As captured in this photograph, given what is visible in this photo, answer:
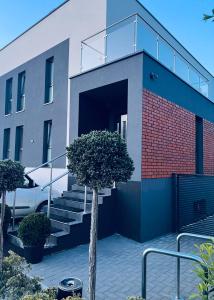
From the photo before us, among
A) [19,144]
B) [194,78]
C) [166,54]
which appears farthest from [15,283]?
[19,144]

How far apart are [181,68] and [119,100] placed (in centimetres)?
276

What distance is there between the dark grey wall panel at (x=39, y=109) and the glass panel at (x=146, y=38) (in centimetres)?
400

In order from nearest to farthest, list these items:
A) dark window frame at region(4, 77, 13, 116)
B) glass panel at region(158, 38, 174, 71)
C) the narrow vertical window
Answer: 1. glass panel at region(158, 38, 174, 71)
2. the narrow vertical window
3. dark window frame at region(4, 77, 13, 116)

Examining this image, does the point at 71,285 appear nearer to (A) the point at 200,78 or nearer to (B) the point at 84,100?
(B) the point at 84,100

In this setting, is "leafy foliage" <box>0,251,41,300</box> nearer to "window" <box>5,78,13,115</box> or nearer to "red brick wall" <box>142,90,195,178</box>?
"red brick wall" <box>142,90,195,178</box>

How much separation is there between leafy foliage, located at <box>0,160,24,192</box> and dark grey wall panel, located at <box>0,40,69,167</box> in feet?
19.1

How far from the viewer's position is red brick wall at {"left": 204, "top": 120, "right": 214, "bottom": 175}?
36.5ft

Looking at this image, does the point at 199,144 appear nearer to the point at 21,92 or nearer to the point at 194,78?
the point at 194,78

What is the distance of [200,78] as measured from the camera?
11.8 meters

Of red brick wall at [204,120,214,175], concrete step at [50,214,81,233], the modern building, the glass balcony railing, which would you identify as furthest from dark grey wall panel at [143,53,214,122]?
concrete step at [50,214,81,233]

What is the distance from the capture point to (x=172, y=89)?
27.5 ft

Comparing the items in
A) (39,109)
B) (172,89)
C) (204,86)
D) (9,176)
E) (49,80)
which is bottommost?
(9,176)

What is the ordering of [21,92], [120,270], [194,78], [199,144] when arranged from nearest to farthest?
[120,270]
[199,144]
[194,78]
[21,92]

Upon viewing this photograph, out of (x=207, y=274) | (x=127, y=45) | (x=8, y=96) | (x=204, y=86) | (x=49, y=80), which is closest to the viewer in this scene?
(x=207, y=274)
